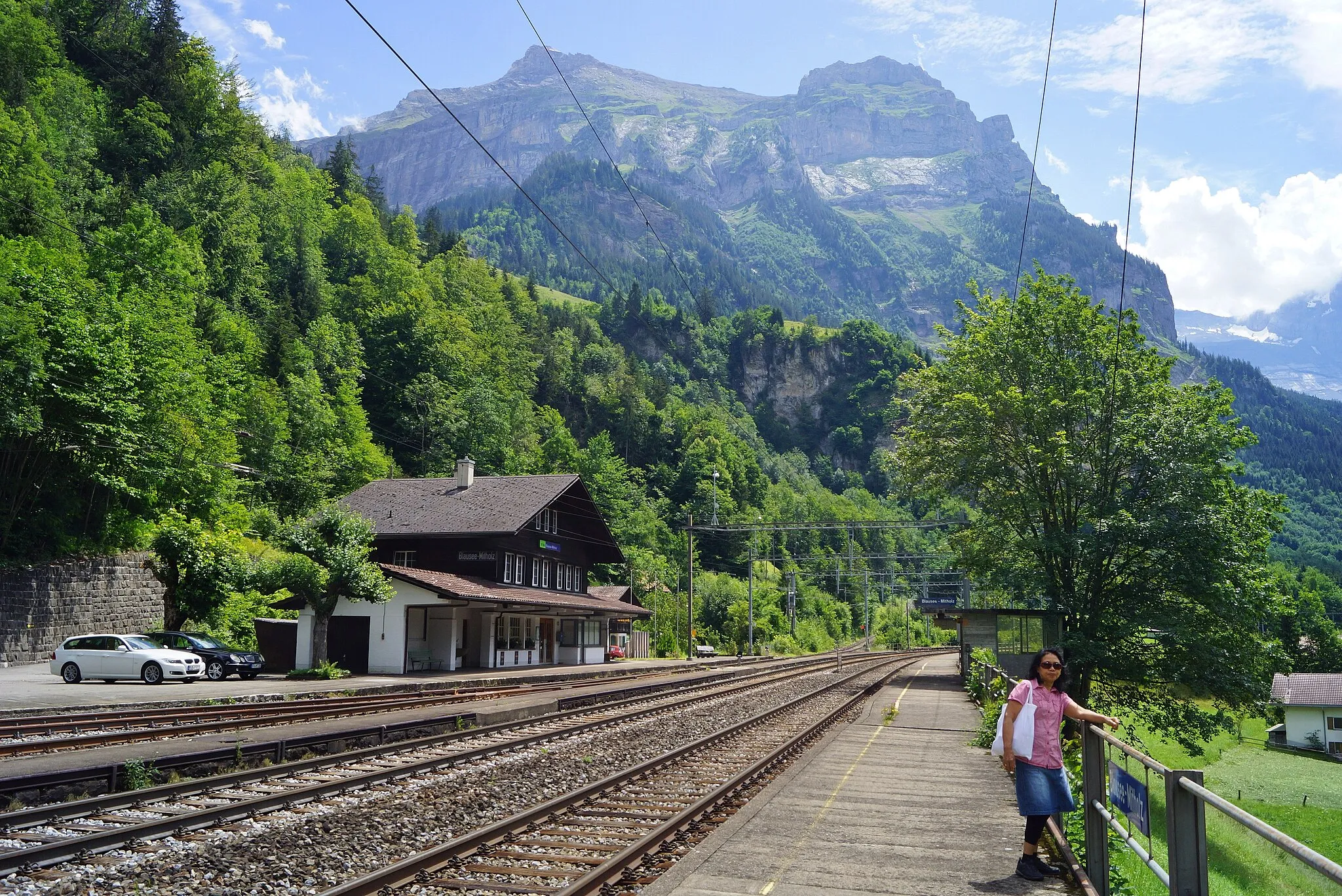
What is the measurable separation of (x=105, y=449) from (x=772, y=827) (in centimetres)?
3459

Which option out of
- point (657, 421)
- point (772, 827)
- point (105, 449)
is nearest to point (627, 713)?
point (772, 827)

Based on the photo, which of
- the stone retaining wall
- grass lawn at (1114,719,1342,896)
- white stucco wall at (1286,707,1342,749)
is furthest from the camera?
white stucco wall at (1286,707,1342,749)

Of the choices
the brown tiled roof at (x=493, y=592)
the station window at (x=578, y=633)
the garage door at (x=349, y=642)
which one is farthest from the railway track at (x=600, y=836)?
the station window at (x=578, y=633)

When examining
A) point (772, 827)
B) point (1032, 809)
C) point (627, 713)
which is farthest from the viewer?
point (627, 713)

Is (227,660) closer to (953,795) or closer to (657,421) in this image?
(953,795)

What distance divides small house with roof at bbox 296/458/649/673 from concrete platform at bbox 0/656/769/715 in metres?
1.97

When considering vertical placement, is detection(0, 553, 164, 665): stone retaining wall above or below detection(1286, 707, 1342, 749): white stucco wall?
above

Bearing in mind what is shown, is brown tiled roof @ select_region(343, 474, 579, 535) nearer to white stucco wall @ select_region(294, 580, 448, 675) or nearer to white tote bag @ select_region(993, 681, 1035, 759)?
white stucco wall @ select_region(294, 580, 448, 675)

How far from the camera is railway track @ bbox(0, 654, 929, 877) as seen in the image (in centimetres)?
826

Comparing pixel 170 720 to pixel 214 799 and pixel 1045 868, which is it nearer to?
pixel 214 799

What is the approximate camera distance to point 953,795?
459 inches

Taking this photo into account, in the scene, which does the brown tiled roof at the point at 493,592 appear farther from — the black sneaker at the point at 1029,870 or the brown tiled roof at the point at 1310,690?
the brown tiled roof at the point at 1310,690

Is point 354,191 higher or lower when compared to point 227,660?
higher

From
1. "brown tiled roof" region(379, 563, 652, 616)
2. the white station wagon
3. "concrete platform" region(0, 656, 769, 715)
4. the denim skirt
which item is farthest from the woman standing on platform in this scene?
"brown tiled roof" region(379, 563, 652, 616)
